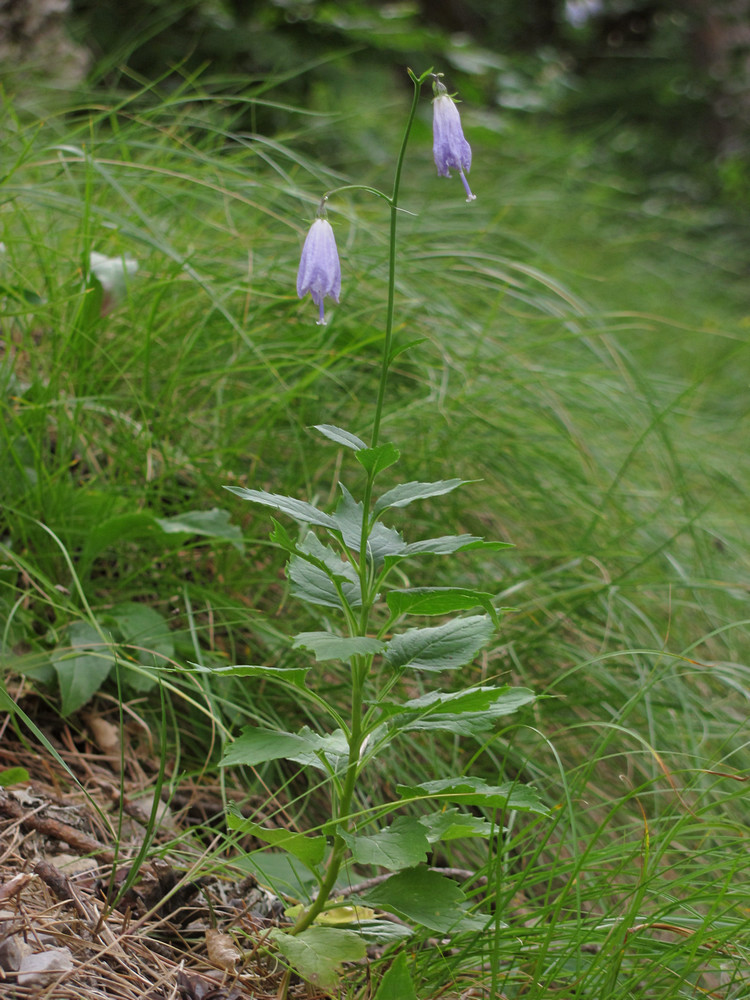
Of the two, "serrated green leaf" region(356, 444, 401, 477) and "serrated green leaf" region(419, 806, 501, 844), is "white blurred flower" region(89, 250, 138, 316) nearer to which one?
"serrated green leaf" region(356, 444, 401, 477)

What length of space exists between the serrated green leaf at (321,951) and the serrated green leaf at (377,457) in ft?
1.63

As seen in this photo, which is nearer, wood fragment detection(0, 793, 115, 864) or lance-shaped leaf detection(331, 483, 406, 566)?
lance-shaped leaf detection(331, 483, 406, 566)

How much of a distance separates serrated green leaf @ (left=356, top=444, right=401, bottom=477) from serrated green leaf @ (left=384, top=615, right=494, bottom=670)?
0.20 meters

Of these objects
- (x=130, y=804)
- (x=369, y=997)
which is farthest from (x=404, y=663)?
(x=130, y=804)

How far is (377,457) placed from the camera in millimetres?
855

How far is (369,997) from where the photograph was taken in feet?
3.16

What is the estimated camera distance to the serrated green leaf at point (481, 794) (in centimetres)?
87

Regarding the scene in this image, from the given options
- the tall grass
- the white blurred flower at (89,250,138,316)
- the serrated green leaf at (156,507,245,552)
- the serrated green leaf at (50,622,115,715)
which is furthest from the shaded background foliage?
the serrated green leaf at (50,622,115,715)

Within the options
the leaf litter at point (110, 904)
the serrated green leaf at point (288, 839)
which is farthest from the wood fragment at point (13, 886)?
the serrated green leaf at point (288, 839)

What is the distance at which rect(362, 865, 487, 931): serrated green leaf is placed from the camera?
0.88 m

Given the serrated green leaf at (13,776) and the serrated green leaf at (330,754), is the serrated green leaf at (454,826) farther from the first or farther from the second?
the serrated green leaf at (13,776)

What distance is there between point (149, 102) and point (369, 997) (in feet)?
11.0

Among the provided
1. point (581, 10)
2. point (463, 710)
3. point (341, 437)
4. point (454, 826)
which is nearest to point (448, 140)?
point (341, 437)

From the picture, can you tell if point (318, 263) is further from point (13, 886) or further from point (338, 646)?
point (13, 886)
